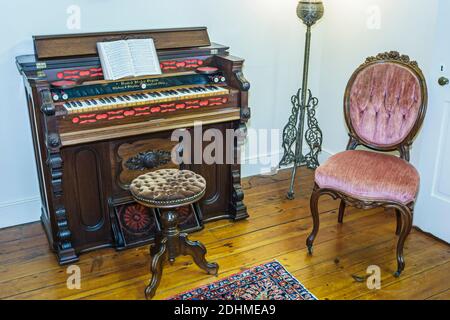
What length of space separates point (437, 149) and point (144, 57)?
5.98ft

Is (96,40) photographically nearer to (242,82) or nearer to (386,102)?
(242,82)

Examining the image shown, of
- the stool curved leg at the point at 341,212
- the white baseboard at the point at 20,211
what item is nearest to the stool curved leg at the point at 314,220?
the stool curved leg at the point at 341,212

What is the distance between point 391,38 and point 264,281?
1.82 m

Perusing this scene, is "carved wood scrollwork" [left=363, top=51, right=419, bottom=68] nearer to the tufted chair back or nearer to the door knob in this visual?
the tufted chair back

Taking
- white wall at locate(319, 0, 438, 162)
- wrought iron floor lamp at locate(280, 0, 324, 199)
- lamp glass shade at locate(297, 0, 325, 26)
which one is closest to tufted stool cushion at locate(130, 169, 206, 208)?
wrought iron floor lamp at locate(280, 0, 324, 199)

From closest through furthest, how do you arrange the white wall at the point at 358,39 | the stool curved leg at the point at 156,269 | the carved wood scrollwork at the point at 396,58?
the stool curved leg at the point at 156,269 → the carved wood scrollwork at the point at 396,58 → the white wall at the point at 358,39

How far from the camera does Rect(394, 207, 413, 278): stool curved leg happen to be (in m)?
2.48

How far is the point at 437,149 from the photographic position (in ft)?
9.46

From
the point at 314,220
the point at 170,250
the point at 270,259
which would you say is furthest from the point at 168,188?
the point at 314,220

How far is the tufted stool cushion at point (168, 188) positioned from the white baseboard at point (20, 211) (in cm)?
102

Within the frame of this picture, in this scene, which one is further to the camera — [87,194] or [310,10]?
[310,10]

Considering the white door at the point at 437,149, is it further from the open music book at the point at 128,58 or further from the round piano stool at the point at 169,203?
the open music book at the point at 128,58

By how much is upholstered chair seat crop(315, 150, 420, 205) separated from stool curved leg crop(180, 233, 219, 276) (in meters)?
0.74

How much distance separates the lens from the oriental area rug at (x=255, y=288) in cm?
243
